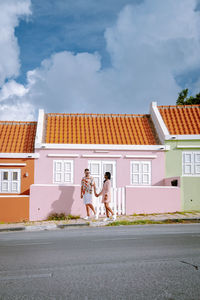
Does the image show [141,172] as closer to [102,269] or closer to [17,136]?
[17,136]

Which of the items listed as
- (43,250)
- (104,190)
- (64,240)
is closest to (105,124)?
(104,190)

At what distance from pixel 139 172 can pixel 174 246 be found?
38.9ft

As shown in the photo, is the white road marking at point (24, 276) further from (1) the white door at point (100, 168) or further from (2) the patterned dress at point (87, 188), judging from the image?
(1) the white door at point (100, 168)

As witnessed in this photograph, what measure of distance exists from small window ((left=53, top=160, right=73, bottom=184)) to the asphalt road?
407 inches

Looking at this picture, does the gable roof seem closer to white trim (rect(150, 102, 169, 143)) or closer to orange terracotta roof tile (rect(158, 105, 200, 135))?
white trim (rect(150, 102, 169, 143))

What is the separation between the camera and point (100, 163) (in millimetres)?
19047

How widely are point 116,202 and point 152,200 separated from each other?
1785 millimetres

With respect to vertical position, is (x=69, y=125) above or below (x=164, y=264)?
above

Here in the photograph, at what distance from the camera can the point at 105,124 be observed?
21.4 metres

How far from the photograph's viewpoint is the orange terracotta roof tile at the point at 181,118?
20.0 metres

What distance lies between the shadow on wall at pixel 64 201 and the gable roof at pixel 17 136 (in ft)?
15.2

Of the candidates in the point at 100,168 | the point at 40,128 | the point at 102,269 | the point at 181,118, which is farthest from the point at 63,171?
the point at 102,269

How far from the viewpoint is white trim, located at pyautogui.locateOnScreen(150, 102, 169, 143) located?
19500 mm

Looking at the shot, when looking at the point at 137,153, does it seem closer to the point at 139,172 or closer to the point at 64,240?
the point at 139,172
